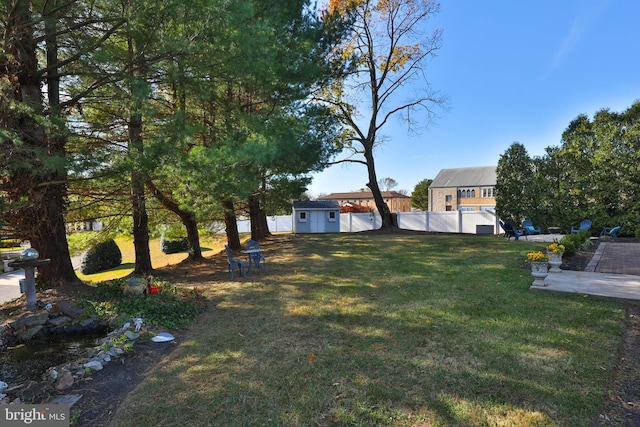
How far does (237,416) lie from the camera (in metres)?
2.32

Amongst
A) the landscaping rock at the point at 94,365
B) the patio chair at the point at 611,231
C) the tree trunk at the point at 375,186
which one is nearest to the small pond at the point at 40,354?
the landscaping rock at the point at 94,365

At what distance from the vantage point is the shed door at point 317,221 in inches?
1022

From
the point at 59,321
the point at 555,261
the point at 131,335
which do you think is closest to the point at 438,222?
the point at 555,261

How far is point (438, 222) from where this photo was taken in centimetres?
2069

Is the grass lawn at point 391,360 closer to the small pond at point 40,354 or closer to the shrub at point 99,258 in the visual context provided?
the small pond at point 40,354

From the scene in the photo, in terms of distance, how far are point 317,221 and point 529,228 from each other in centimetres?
1582

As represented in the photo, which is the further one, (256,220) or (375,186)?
(375,186)

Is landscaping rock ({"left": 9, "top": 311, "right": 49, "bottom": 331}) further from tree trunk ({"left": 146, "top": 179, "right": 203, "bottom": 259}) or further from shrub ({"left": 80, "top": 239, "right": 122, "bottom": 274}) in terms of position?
A: shrub ({"left": 80, "top": 239, "right": 122, "bottom": 274})

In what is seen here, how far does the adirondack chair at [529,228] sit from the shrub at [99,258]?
694 inches

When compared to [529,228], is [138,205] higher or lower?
higher

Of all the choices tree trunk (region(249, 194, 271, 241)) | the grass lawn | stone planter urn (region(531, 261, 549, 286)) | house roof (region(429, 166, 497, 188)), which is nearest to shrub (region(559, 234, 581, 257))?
stone planter urn (region(531, 261, 549, 286))

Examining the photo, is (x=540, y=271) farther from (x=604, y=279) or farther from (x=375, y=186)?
(x=375, y=186)

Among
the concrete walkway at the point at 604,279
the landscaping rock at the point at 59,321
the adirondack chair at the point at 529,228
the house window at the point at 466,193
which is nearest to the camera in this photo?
the landscaping rock at the point at 59,321

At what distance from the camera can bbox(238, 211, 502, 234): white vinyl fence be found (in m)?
17.9
